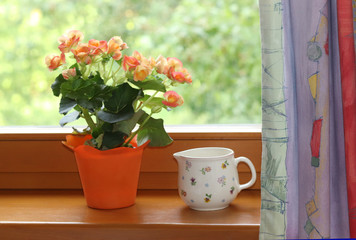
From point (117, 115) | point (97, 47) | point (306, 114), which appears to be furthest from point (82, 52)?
point (306, 114)

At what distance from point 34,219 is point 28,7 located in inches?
25.7

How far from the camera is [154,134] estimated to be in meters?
1.11

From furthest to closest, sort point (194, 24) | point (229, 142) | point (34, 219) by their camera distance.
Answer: point (194, 24) → point (229, 142) → point (34, 219)

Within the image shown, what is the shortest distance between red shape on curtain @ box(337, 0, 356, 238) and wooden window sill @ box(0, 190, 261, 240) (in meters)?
0.21

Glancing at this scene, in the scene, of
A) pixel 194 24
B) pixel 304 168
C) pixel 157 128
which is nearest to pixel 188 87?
pixel 194 24

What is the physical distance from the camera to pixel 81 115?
1.10 metres

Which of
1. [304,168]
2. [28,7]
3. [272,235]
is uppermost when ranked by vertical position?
[28,7]

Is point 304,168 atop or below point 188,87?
below

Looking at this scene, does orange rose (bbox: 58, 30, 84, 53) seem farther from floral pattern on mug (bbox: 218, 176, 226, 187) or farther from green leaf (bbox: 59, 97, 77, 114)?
floral pattern on mug (bbox: 218, 176, 226, 187)

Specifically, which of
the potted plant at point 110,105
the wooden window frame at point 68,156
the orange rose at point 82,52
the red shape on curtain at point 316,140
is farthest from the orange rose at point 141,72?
the red shape on curtain at point 316,140

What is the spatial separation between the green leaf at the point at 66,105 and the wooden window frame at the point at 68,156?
250mm

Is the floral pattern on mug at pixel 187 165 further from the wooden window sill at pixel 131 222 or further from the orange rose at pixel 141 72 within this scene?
the orange rose at pixel 141 72

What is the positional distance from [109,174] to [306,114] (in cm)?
45

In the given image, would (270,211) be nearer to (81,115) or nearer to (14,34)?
(81,115)
